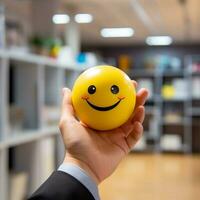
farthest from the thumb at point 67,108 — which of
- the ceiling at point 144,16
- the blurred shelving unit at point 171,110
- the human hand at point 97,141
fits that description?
the blurred shelving unit at point 171,110

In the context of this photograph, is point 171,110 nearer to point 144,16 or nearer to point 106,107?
point 144,16

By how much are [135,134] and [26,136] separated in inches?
79.9

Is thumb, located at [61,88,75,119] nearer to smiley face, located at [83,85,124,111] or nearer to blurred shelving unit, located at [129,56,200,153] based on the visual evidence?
smiley face, located at [83,85,124,111]

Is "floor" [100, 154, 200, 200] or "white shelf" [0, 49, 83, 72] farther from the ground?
"white shelf" [0, 49, 83, 72]

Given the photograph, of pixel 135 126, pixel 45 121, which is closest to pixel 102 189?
pixel 45 121

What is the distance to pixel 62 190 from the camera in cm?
→ 69

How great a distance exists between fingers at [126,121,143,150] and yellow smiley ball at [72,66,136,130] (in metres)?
0.03

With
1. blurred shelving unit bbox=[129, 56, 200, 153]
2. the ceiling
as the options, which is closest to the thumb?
the ceiling

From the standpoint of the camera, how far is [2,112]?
2.34m

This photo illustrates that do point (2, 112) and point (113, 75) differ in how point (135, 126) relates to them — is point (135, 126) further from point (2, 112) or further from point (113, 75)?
point (2, 112)

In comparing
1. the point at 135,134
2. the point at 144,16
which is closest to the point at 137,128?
the point at 135,134

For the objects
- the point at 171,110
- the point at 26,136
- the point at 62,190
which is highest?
the point at 62,190

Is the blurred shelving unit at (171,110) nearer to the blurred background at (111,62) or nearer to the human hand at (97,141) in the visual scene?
the blurred background at (111,62)

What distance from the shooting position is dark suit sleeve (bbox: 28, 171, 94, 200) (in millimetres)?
680
